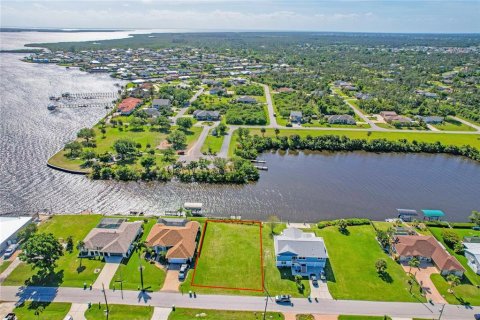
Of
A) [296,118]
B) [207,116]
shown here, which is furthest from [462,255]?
[207,116]

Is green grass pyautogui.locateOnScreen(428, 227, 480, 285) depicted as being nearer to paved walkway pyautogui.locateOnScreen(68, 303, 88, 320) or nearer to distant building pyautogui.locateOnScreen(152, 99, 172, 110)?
paved walkway pyautogui.locateOnScreen(68, 303, 88, 320)

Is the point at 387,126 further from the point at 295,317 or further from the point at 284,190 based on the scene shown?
the point at 295,317

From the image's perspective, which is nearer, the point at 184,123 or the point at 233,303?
the point at 233,303

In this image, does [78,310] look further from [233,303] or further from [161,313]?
[233,303]

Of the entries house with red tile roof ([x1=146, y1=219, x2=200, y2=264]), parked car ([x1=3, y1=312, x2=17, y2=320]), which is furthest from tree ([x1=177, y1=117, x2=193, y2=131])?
parked car ([x1=3, y1=312, x2=17, y2=320])

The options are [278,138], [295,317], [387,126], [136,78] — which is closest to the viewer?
[295,317]

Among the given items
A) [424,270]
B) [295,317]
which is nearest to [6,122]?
[295,317]
